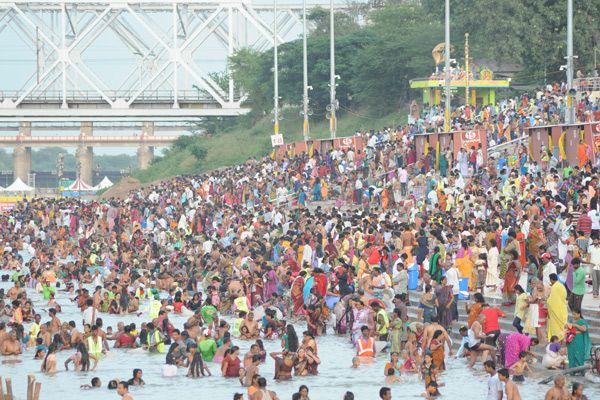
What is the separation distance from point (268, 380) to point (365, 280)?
11.8ft

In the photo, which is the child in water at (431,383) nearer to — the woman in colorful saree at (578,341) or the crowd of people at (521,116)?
the woman in colorful saree at (578,341)

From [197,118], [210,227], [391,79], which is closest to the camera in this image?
[210,227]

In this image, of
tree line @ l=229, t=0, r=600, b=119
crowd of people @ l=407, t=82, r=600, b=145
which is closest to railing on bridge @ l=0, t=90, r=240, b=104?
tree line @ l=229, t=0, r=600, b=119

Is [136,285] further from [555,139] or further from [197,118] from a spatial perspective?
[197,118]

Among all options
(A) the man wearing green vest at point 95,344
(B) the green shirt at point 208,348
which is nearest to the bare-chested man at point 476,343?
(B) the green shirt at point 208,348

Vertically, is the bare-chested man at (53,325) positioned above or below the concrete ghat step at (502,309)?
below

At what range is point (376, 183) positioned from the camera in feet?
141

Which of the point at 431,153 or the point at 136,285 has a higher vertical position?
the point at 431,153

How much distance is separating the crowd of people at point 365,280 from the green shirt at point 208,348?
2 centimetres

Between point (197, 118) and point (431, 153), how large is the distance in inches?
2179

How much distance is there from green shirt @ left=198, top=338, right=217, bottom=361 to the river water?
269 mm

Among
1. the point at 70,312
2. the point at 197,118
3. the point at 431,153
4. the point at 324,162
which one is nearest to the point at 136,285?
the point at 70,312

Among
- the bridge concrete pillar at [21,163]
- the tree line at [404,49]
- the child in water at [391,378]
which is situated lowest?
the child in water at [391,378]

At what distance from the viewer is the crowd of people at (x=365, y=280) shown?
2325 centimetres
